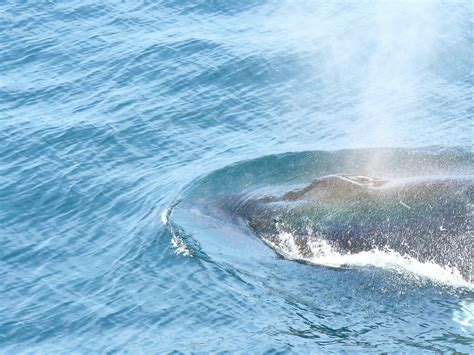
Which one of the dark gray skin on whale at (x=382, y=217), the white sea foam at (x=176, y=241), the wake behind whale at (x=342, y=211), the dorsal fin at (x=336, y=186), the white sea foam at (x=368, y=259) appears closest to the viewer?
the white sea foam at (x=368, y=259)

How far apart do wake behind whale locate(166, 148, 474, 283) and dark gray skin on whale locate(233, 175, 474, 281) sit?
0.03 meters

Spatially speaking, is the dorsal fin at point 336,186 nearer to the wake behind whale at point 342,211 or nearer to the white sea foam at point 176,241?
the wake behind whale at point 342,211

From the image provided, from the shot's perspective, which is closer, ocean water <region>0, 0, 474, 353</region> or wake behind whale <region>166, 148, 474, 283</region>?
ocean water <region>0, 0, 474, 353</region>

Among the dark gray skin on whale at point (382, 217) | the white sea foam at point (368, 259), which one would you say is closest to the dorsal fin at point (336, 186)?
the dark gray skin on whale at point (382, 217)

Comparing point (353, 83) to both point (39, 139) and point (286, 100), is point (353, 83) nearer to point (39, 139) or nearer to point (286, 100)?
point (286, 100)

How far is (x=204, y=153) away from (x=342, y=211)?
9.14 metres

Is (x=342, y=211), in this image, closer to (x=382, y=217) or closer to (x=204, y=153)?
(x=382, y=217)

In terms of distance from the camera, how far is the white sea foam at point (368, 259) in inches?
993

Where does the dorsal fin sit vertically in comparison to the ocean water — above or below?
above

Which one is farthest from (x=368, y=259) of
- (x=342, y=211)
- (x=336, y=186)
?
(x=336, y=186)

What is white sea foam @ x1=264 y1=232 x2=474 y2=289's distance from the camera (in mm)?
25234

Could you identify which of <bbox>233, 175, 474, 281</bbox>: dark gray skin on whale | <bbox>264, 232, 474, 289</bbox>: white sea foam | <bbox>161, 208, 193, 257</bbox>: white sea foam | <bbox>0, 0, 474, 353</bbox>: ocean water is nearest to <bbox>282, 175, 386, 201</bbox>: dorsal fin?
<bbox>233, 175, 474, 281</bbox>: dark gray skin on whale

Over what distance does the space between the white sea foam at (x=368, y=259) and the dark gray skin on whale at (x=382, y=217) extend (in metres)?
0.12

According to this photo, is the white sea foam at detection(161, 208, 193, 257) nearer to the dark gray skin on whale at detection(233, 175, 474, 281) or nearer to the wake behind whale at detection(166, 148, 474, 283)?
the wake behind whale at detection(166, 148, 474, 283)
